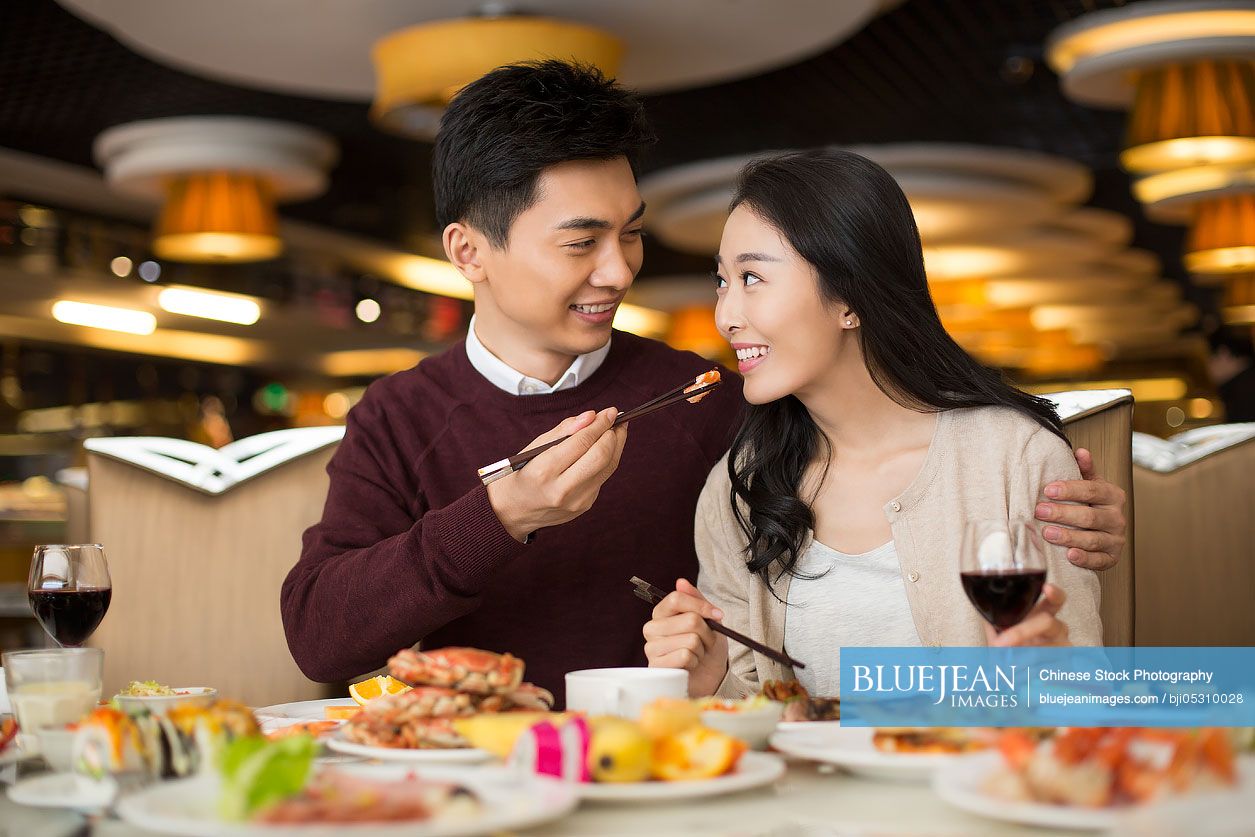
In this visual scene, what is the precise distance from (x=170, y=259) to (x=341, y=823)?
10002 millimetres

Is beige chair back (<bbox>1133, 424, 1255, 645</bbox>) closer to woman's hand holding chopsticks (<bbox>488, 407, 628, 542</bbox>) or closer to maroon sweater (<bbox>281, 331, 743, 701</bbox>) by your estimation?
maroon sweater (<bbox>281, 331, 743, 701</bbox>)

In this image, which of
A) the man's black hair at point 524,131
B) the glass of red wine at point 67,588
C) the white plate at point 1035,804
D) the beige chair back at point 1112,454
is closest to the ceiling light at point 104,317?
the man's black hair at point 524,131

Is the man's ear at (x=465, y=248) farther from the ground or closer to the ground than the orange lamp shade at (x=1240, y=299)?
closer to the ground

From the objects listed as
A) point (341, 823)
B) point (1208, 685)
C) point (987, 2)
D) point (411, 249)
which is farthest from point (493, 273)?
point (411, 249)

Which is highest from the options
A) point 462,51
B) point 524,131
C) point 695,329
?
point 695,329

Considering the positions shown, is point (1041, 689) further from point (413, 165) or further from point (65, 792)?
point (413, 165)

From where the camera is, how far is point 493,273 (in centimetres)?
219

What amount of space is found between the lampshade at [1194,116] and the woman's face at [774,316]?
18.4 feet

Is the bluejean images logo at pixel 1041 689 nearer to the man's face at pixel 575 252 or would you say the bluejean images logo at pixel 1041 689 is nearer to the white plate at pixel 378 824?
the white plate at pixel 378 824

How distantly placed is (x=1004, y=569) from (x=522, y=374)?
1194 mm

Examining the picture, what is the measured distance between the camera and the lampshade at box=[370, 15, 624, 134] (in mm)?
5387

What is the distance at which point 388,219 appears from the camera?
441 inches

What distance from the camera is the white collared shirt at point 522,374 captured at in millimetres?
2223

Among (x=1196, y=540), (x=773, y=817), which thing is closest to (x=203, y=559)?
(x=773, y=817)
